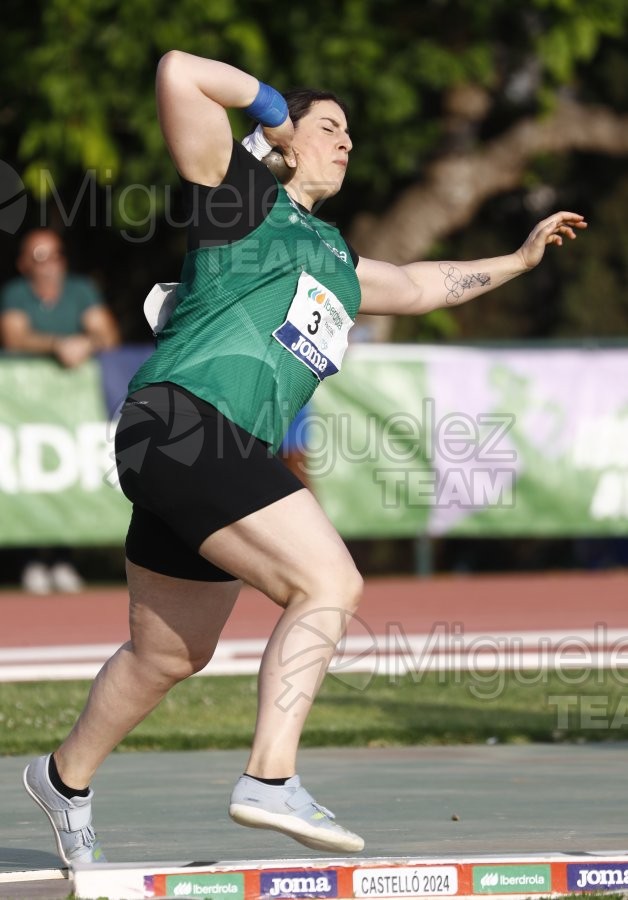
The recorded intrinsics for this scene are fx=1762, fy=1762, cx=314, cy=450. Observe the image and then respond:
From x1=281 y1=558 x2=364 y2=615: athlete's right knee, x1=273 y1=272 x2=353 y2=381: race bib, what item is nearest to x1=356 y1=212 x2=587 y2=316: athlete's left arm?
x1=273 y1=272 x2=353 y2=381: race bib

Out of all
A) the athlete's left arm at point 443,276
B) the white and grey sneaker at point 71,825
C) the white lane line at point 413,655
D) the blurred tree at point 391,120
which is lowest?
the white and grey sneaker at point 71,825

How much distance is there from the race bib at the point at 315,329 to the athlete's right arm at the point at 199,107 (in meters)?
0.36

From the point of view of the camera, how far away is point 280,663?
398 centimetres


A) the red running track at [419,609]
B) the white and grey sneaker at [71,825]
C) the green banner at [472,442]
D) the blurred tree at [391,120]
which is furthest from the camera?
the blurred tree at [391,120]

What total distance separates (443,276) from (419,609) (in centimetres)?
705

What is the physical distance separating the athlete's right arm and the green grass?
329 cm

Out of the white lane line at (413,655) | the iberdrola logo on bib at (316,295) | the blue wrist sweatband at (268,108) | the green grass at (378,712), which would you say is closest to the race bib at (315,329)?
the iberdrola logo on bib at (316,295)

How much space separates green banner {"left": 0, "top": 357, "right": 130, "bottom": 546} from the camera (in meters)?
12.6

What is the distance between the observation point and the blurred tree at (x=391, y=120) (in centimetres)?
1418

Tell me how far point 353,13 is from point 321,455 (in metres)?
4.12

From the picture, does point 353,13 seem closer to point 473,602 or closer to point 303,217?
point 473,602

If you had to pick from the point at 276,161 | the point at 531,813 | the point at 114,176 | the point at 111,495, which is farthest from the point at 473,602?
the point at 276,161

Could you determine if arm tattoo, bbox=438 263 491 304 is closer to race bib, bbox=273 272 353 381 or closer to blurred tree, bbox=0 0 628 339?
race bib, bbox=273 272 353 381

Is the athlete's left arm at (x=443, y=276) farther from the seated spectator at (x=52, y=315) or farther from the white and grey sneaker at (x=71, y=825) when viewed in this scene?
the seated spectator at (x=52, y=315)
